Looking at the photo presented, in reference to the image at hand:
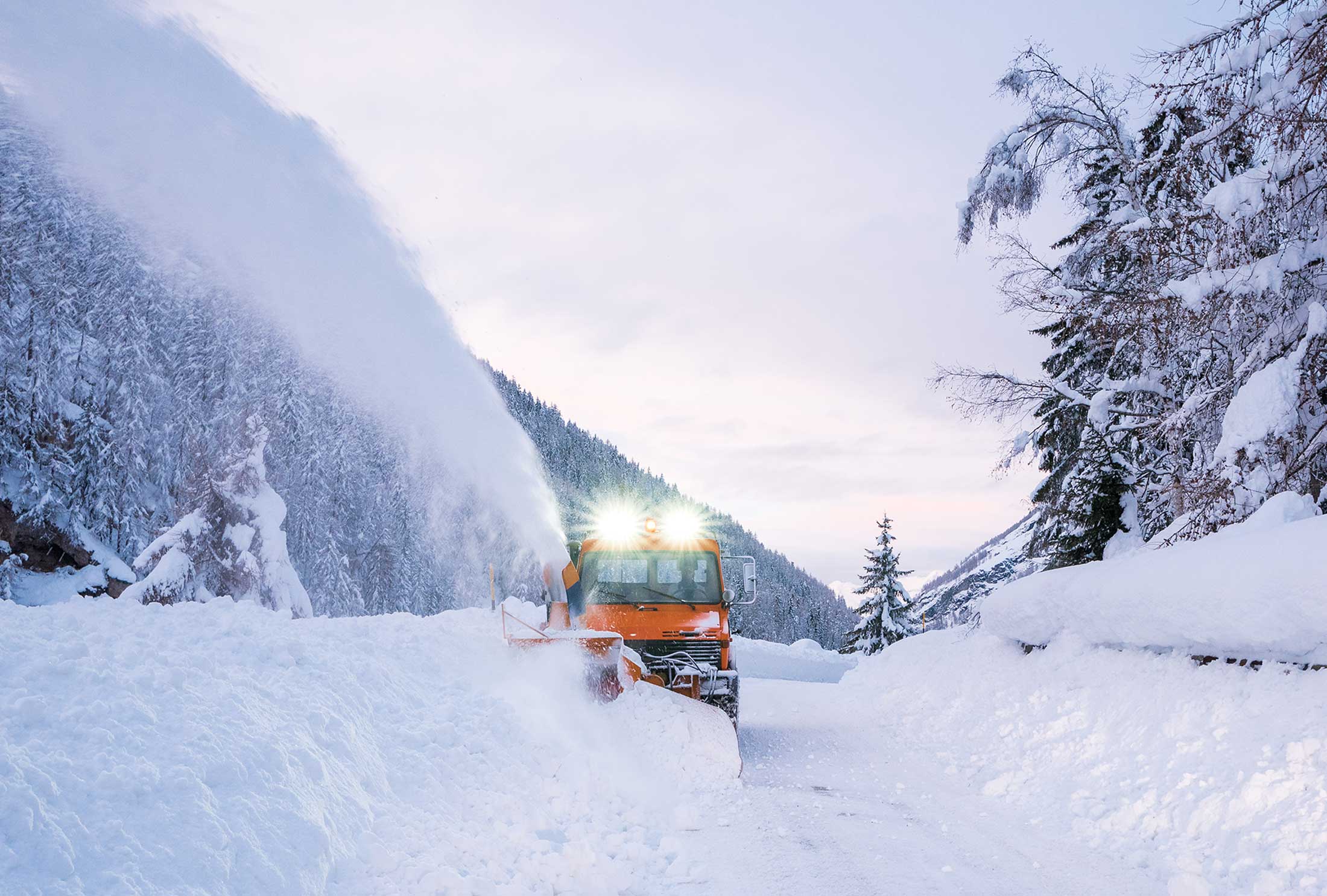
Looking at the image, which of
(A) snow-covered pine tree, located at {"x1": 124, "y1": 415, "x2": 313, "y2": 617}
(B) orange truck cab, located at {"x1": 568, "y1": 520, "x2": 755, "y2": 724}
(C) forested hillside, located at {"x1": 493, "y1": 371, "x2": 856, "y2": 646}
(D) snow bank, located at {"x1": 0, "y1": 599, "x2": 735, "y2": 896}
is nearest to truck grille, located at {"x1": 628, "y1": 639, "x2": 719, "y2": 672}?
(B) orange truck cab, located at {"x1": 568, "y1": 520, "x2": 755, "y2": 724}

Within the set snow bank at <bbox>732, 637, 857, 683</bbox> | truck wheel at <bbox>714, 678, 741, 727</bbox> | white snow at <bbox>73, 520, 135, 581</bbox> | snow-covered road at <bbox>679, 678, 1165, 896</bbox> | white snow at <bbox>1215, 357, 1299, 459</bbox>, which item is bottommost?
snow bank at <bbox>732, 637, 857, 683</bbox>

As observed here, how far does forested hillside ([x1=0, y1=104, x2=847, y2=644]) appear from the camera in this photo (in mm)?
21391

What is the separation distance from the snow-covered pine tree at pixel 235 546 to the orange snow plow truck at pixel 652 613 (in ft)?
35.3

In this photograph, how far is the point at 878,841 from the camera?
5.46 m

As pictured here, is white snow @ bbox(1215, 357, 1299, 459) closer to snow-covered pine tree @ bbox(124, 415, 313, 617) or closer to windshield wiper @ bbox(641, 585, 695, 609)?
windshield wiper @ bbox(641, 585, 695, 609)

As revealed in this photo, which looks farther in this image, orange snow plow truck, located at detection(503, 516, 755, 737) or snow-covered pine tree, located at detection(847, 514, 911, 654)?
snow-covered pine tree, located at detection(847, 514, 911, 654)

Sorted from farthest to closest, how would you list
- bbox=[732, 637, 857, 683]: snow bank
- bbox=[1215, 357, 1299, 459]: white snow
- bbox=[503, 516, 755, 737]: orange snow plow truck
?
bbox=[732, 637, 857, 683]: snow bank < bbox=[503, 516, 755, 737]: orange snow plow truck < bbox=[1215, 357, 1299, 459]: white snow

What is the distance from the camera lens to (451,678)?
7.99 meters

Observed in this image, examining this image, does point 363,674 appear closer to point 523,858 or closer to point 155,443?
point 523,858

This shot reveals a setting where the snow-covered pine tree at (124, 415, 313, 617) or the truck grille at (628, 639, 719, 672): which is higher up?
the snow-covered pine tree at (124, 415, 313, 617)

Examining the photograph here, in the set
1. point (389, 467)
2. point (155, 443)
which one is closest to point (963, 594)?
point (389, 467)

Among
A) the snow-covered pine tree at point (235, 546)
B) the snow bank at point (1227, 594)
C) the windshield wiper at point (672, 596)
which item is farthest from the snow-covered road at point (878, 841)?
the snow-covered pine tree at point (235, 546)

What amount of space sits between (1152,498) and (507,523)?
410 inches

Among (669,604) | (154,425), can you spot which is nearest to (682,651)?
(669,604)
